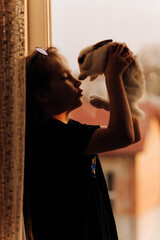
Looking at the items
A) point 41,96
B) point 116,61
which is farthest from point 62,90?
point 116,61

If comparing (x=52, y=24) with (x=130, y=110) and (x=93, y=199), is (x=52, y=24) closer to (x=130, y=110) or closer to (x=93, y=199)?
(x=130, y=110)

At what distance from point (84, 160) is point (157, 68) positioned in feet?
1.63

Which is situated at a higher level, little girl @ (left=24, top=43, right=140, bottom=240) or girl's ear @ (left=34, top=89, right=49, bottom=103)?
girl's ear @ (left=34, top=89, right=49, bottom=103)

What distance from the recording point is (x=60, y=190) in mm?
820

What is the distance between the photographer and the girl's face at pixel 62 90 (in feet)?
2.75

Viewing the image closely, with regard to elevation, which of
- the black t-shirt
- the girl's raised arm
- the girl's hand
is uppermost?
the girl's hand

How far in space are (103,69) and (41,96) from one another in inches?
7.3

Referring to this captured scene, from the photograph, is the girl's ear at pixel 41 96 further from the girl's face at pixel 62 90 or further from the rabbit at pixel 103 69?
the rabbit at pixel 103 69

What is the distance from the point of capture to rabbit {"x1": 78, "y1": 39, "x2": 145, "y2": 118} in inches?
30.1

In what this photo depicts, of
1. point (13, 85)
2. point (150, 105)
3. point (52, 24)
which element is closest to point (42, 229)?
point (13, 85)

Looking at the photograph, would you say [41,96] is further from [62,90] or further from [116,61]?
[116,61]

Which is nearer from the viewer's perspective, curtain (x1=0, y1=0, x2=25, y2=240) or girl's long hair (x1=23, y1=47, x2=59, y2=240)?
curtain (x1=0, y1=0, x2=25, y2=240)

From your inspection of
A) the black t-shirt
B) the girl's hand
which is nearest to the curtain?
the black t-shirt

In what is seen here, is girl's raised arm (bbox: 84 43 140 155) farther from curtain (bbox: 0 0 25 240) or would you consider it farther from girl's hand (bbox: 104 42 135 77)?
curtain (bbox: 0 0 25 240)
